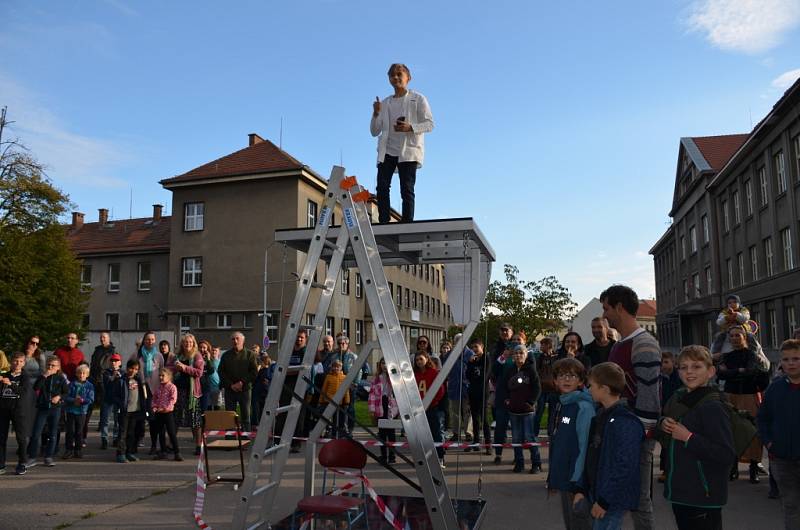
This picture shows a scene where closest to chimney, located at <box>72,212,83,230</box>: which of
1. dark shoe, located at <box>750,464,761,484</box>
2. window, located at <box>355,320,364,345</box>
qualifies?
window, located at <box>355,320,364,345</box>

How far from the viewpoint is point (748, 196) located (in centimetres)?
3666

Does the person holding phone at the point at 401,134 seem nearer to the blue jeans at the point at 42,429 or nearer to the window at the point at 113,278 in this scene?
the blue jeans at the point at 42,429

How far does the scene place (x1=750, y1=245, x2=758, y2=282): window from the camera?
34.6 metres

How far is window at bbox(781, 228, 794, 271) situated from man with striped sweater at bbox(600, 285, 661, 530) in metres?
29.9

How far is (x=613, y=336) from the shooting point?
352 inches

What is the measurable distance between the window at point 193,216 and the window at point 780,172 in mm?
30739

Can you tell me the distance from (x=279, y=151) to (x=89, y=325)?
678 inches

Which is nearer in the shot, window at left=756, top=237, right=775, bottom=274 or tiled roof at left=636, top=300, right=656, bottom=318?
window at left=756, top=237, right=775, bottom=274

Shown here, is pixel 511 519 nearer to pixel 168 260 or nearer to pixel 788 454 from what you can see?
pixel 788 454

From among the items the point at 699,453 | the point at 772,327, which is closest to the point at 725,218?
the point at 772,327

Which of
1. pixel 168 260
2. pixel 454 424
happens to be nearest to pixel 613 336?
pixel 454 424

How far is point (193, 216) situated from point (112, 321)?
957 cm

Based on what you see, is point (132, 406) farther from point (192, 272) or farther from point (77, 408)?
point (192, 272)

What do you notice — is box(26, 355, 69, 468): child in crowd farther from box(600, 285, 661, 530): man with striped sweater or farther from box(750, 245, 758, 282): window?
box(750, 245, 758, 282): window
